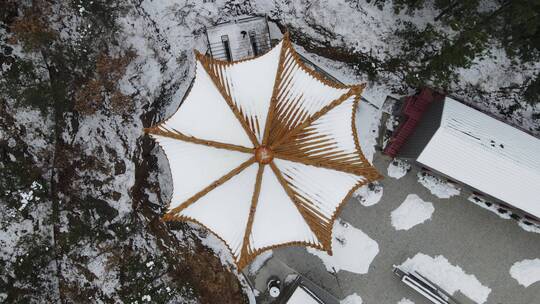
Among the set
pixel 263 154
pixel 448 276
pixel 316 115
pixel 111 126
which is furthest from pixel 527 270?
pixel 111 126

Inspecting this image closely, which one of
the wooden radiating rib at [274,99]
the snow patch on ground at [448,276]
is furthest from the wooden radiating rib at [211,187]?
the snow patch on ground at [448,276]

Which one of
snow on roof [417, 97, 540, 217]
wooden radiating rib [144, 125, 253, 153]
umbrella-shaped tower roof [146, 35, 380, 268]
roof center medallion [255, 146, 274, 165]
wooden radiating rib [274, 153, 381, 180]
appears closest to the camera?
roof center medallion [255, 146, 274, 165]

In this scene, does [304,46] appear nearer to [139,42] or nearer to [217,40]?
[217,40]

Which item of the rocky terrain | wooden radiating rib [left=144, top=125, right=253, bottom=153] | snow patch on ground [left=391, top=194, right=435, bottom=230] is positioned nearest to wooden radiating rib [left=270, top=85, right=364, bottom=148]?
wooden radiating rib [left=144, top=125, right=253, bottom=153]

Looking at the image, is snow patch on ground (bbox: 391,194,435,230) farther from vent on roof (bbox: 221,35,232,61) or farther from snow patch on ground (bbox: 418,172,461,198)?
vent on roof (bbox: 221,35,232,61)

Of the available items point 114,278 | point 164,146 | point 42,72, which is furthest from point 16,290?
point 164,146

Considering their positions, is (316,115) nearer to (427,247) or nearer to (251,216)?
(251,216)
